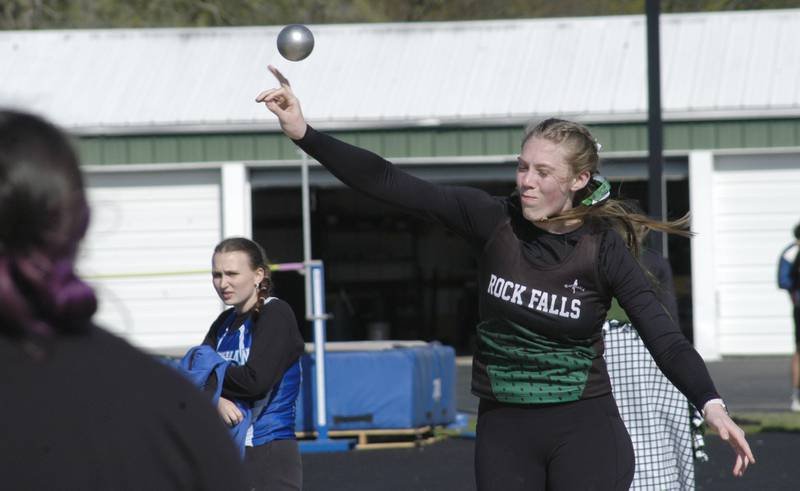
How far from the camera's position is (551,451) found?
4277 mm

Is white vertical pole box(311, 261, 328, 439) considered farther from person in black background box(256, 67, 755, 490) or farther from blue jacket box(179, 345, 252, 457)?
person in black background box(256, 67, 755, 490)

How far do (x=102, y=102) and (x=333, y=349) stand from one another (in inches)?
343

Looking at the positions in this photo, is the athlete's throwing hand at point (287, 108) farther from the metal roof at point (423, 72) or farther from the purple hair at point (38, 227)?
the metal roof at point (423, 72)

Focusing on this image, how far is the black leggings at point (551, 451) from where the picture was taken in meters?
4.27

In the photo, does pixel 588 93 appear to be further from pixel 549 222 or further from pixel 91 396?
pixel 91 396

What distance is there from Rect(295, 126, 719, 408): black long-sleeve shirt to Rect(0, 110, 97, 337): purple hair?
232 cm

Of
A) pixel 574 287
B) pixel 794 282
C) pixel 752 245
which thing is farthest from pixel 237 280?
pixel 752 245

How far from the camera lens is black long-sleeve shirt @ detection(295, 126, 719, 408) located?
4176 millimetres

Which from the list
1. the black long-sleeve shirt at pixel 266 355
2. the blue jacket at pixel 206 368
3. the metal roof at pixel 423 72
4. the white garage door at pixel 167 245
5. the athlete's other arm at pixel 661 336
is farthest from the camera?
the white garage door at pixel 167 245

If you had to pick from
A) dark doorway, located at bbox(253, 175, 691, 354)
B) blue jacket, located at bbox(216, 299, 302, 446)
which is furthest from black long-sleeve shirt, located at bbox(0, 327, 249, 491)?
dark doorway, located at bbox(253, 175, 691, 354)

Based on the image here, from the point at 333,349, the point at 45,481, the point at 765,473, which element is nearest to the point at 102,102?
the point at 333,349

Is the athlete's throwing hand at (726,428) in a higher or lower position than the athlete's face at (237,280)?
lower

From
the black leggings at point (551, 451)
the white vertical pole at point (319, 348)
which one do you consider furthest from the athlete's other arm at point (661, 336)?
the white vertical pole at point (319, 348)

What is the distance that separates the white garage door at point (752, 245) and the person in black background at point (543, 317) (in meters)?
15.0
